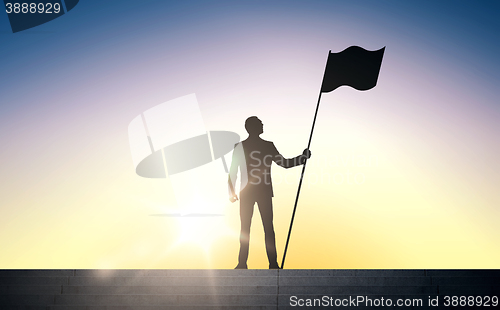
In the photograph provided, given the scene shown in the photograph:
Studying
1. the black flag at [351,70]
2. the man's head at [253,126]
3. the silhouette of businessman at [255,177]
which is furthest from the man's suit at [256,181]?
the black flag at [351,70]

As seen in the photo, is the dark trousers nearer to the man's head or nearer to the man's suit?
the man's suit

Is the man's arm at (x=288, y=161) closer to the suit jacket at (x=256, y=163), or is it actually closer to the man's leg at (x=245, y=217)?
the suit jacket at (x=256, y=163)

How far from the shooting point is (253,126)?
832 centimetres

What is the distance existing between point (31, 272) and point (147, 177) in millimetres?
3077

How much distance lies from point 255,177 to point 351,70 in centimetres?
268

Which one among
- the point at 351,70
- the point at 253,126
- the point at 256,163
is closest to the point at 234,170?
the point at 256,163

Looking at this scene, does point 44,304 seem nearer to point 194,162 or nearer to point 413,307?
point 194,162

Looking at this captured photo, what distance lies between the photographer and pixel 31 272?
693 cm

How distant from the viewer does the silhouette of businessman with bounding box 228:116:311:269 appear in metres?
8.02

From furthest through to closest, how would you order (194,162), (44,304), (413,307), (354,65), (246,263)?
(194,162) → (354,65) → (246,263) → (44,304) → (413,307)

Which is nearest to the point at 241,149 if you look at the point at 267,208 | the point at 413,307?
the point at 267,208

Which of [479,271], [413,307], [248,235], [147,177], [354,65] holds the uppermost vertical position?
[354,65]

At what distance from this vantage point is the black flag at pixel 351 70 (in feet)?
28.7

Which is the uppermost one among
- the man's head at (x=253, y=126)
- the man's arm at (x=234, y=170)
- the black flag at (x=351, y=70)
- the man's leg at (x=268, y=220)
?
the black flag at (x=351, y=70)
